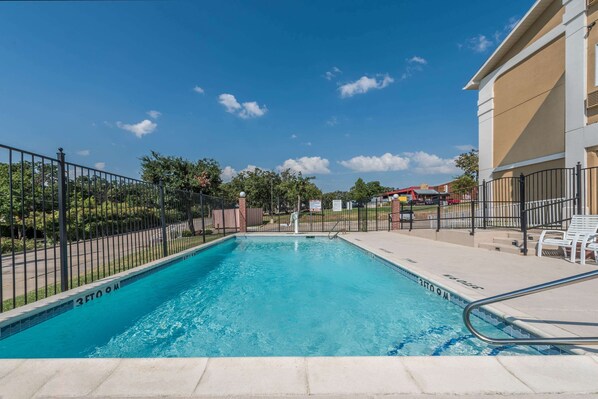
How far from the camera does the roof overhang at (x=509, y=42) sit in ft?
33.3

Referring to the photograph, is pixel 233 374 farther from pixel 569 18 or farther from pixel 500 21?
pixel 500 21

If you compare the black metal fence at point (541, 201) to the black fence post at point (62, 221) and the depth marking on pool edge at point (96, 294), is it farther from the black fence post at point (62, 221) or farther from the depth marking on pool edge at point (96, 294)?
the black fence post at point (62, 221)

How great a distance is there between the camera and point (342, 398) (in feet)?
5.98

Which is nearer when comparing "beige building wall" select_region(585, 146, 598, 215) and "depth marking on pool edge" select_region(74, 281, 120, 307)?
"depth marking on pool edge" select_region(74, 281, 120, 307)

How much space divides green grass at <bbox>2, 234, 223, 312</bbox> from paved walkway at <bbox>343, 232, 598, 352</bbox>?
601 cm

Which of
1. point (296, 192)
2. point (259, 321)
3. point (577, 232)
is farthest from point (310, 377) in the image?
point (296, 192)

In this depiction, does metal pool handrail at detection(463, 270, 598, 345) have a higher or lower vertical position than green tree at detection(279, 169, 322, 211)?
lower

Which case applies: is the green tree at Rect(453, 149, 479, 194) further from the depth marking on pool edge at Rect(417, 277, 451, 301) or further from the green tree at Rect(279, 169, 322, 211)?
the depth marking on pool edge at Rect(417, 277, 451, 301)

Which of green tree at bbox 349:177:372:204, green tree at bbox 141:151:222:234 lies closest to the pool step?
green tree at bbox 141:151:222:234

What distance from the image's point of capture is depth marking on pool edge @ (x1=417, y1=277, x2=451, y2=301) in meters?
4.31

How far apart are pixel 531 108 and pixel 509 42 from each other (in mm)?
3247

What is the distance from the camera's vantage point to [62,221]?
4.15 meters

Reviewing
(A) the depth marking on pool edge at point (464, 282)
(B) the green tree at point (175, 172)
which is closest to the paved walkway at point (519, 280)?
(A) the depth marking on pool edge at point (464, 282)

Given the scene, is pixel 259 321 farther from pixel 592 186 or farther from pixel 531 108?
pixel 531 108
